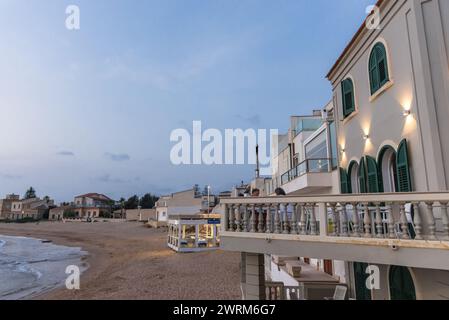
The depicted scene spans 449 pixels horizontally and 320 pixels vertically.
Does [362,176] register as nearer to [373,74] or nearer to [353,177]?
[353,177]

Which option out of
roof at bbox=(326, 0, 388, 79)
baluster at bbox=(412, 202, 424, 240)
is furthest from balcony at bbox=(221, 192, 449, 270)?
roof at bbox=(326, 0, 388, 79)

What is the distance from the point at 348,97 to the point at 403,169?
12.2ft

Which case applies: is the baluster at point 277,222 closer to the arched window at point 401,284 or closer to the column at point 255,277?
the column at point 255,277

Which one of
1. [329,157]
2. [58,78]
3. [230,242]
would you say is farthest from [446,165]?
[58,78]

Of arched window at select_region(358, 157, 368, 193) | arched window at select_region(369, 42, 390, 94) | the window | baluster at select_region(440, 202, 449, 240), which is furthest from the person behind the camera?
the window

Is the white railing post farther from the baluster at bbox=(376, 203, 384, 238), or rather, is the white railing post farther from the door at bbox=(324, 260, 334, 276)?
the door at bbox=(324, 260, 334, 276)

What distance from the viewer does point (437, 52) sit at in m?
5.31

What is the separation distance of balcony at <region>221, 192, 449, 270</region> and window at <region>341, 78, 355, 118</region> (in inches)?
174

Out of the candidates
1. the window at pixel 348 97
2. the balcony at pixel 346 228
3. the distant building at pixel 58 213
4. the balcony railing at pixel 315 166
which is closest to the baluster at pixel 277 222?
the balcony at pixel 346 228

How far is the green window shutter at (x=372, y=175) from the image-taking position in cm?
705

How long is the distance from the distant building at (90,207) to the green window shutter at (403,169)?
93467 mm

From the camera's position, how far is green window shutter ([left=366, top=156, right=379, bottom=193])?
23.1 ft

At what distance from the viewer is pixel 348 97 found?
8.81 meters

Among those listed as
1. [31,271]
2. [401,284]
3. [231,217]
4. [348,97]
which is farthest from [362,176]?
[31,271]
